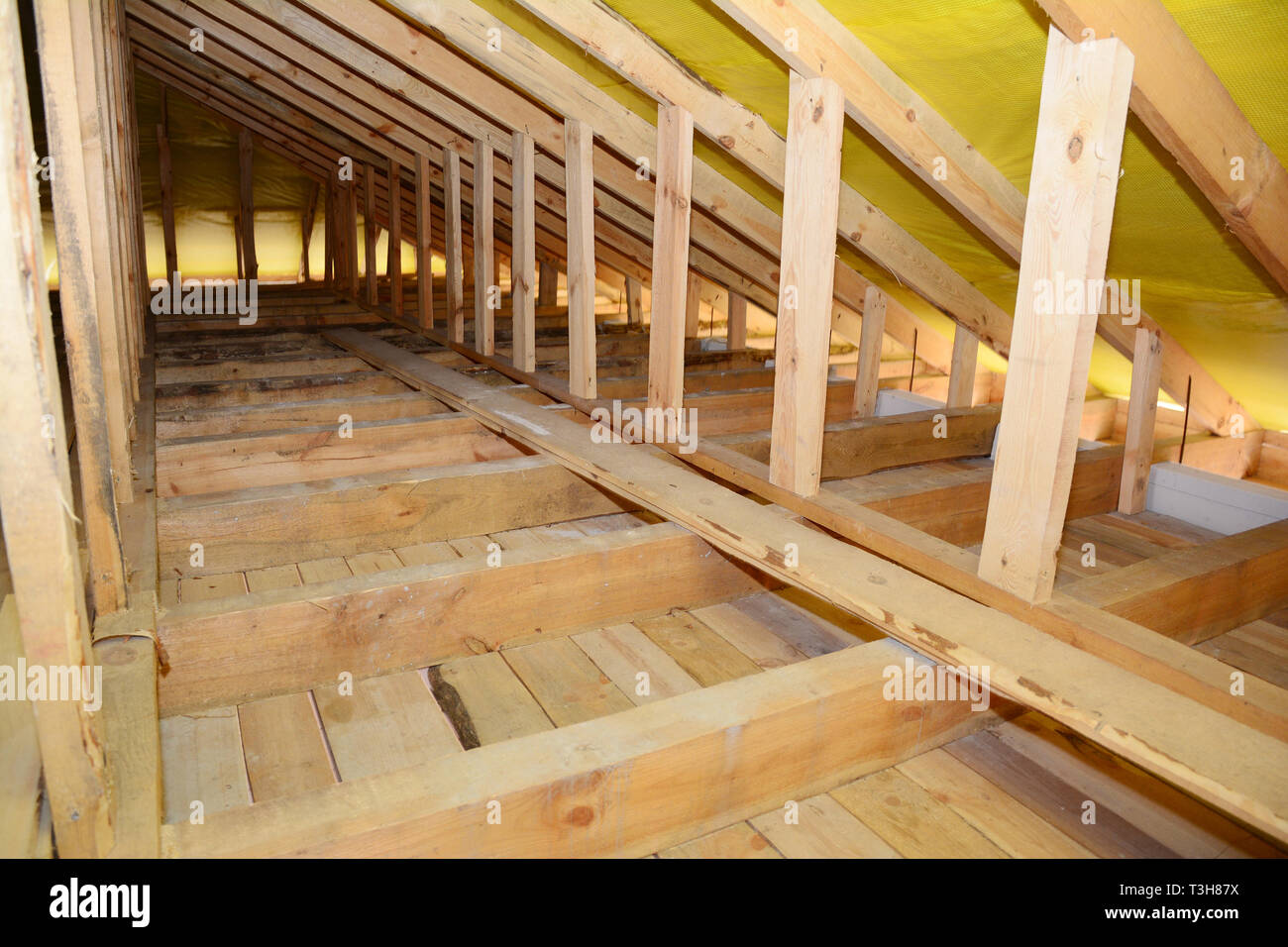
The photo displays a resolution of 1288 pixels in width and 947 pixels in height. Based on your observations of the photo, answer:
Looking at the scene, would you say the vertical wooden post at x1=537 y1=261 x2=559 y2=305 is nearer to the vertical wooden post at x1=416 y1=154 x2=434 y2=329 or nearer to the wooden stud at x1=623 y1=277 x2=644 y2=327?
the wooden stud at x1=623 y1=277 x2=644 y2=327

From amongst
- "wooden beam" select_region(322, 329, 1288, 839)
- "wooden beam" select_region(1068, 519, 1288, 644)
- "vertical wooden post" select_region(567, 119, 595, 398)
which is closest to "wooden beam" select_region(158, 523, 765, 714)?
"wooden beam" select_region(322, 329, 1288, 839)

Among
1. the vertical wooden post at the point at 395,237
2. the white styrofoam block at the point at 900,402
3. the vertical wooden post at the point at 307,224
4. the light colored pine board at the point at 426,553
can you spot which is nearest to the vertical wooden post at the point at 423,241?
→ the vertical wooden post at the point at 395,237

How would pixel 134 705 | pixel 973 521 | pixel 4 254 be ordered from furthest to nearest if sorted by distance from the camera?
pixel 973 521
pixel 134 705
pixel 4 254

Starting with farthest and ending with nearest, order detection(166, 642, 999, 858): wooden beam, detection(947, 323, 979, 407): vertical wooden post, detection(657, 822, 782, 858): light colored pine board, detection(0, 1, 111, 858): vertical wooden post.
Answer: detection(947, 323, 979, 407): vertical wooden post
detection(657, 822, 782, 858): light colored pine board
detection(166, 642, 999, 858): wooden beam
detection(0, 1, 111, 858): vertical wooden post

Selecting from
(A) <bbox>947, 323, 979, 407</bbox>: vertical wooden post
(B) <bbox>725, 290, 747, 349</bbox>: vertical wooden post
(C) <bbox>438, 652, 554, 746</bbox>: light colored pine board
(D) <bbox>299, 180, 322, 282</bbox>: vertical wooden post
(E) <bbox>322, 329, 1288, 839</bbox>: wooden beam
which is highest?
(D) <bbox>299, 180, 322, 282</bbox>: vertical wooden post

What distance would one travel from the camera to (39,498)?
96 cm

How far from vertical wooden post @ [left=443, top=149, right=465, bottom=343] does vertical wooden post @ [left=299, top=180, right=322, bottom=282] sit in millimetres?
4667

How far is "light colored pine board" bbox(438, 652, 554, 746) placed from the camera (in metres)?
1.83

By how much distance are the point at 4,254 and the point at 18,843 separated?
67cm

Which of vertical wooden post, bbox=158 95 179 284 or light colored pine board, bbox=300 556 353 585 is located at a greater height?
vertical wooden post, bbox=158 95 179 284

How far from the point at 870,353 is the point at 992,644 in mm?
2494
